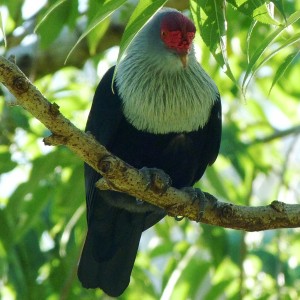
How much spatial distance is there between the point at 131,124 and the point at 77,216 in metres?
0.89

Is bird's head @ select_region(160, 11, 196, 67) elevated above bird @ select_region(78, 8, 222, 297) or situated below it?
above

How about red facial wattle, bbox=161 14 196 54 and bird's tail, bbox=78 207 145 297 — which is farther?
bird's tail, bbox=78 207 145 297

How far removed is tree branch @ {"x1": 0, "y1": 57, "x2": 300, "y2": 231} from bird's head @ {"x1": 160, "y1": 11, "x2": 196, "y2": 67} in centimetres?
80

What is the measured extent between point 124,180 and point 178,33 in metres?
1.06

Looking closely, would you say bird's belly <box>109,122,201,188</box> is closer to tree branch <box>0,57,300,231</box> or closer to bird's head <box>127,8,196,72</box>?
bird's head <box>127,8,196,72</box>

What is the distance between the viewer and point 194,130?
13.1 ft

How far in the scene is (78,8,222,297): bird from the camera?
3922 millimetres

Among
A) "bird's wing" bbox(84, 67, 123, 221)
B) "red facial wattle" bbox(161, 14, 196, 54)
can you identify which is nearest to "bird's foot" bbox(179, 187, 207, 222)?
"bird's wing" bbox(84, 67, 123, 221)

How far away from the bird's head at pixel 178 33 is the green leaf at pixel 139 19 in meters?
1.40

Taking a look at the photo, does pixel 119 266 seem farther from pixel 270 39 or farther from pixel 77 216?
pixel 270 39

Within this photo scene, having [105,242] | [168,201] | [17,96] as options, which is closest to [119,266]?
[105,242]

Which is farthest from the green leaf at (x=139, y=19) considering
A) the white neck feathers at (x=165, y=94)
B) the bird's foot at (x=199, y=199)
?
the white neck feathers at (x=165, y=94)

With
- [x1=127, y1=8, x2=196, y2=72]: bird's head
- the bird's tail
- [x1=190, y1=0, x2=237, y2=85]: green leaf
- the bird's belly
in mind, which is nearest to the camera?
[x1=190, y1=0, x2=237, y2=85]: green leaf

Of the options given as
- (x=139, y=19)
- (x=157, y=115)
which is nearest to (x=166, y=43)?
(x=157, y=115)
